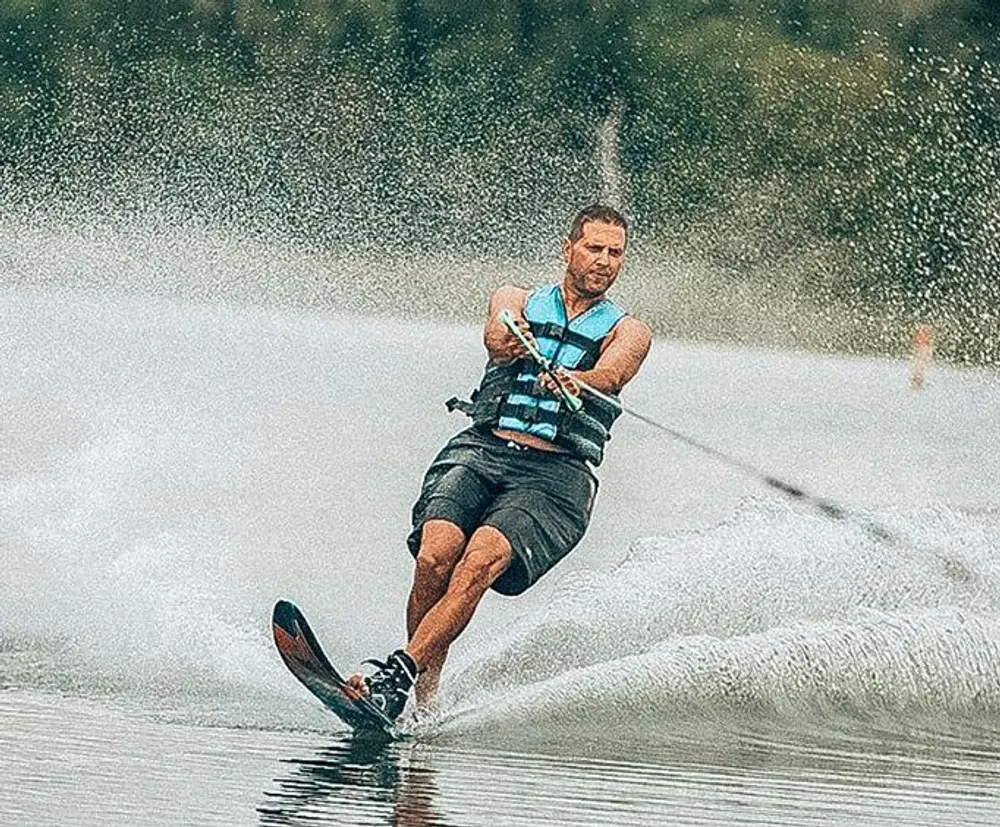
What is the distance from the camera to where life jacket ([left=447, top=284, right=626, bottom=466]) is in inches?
367

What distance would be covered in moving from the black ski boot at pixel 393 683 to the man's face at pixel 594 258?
50.6 inches

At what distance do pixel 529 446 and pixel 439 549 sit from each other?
489mm

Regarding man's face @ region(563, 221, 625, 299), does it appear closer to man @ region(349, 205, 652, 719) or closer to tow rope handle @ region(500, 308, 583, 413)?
man @ region(349, 205, 652, 719)

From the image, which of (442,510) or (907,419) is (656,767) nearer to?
(442,510)

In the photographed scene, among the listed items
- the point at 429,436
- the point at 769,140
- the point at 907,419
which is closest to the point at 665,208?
the point at 769,140

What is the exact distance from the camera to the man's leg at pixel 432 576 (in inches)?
355

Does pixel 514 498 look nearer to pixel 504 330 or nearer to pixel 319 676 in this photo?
pixel 504 330

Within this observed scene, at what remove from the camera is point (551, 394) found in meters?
9.30

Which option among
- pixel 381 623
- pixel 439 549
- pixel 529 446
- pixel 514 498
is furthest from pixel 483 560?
pixel 381 623

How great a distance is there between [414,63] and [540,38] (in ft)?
6.54

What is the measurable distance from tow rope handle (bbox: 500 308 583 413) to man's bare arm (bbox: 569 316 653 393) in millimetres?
79

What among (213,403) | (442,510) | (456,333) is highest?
(456,333)

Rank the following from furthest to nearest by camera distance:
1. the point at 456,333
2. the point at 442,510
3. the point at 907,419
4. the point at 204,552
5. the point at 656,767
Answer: the point at 907,419 → the point at 456,333 → the point at 204,552 → the point at 442,510 → the point at 656,767

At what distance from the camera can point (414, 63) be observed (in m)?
28.8
